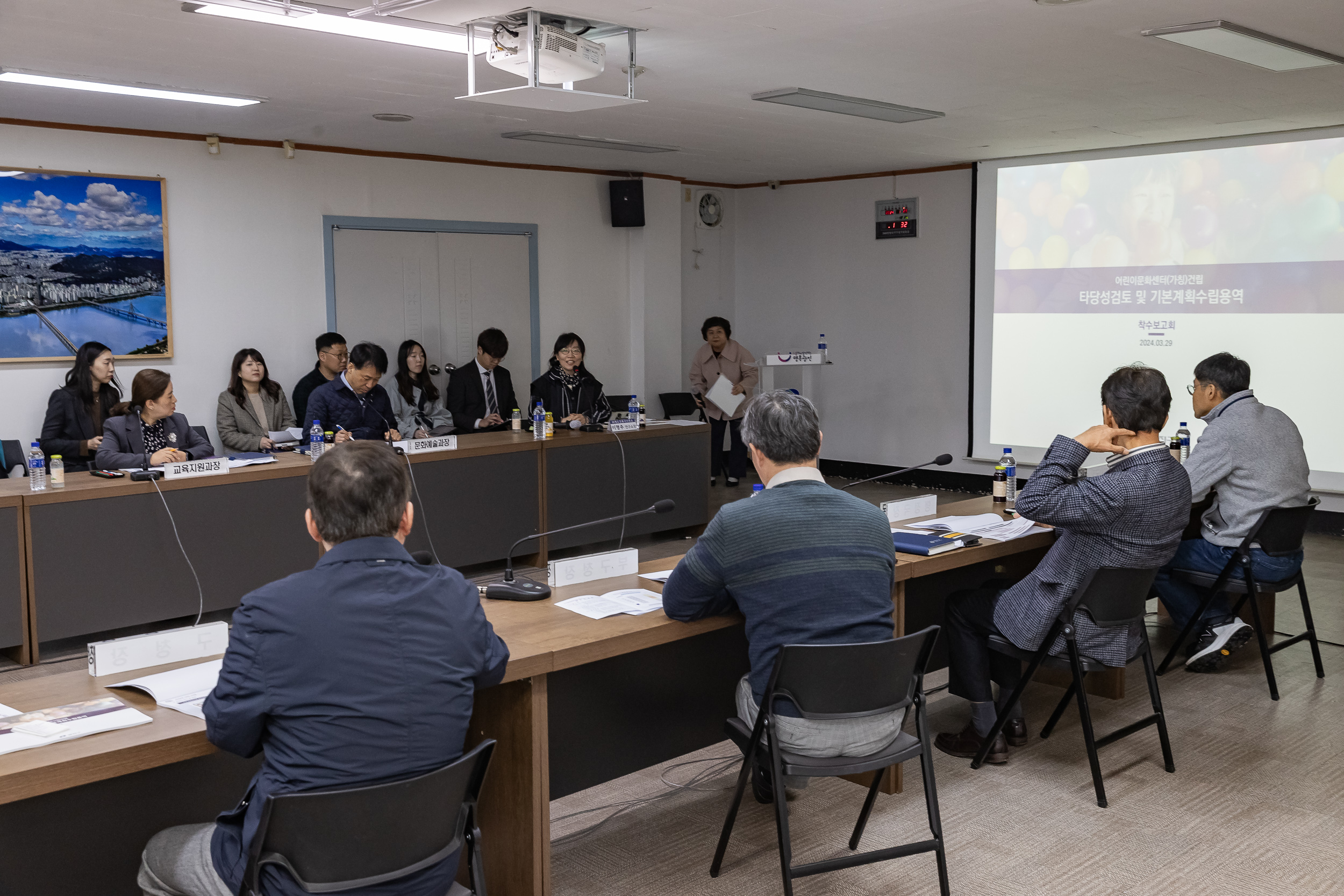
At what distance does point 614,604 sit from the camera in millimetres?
2717

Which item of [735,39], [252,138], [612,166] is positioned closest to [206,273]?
[252,138]

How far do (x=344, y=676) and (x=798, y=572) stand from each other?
1065 mm

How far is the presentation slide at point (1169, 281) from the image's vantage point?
6.69 m

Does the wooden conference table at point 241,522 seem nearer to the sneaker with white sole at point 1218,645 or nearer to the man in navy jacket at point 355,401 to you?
the man in navy jacket at point 355,401

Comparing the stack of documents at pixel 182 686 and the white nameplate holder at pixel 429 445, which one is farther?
the white nameplate holder at pixel 429 445

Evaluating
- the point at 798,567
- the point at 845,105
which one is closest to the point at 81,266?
the point at 845,105

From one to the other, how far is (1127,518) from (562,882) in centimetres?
187

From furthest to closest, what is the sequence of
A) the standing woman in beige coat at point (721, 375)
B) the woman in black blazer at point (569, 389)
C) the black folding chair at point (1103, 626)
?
1. the standing woman in beige coat at point (721, 375)
2. the woman in black blazer at point (569, 389)
3. the black folding chair at point (1103, 626)

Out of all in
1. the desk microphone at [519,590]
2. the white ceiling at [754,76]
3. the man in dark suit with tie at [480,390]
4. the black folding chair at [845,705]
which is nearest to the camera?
the black folding chair at [845,705]

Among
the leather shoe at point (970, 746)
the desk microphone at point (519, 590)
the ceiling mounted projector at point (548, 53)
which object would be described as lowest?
the leather shoe at point (970, 746)

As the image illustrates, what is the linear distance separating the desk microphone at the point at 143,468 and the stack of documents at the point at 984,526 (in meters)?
3.18

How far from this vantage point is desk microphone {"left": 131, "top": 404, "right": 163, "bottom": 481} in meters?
4.62

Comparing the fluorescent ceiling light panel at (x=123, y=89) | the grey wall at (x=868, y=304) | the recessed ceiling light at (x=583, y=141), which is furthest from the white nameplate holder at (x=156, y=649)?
the grey wall at (x=868, y=304)

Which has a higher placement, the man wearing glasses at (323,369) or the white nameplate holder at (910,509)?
the man wearing glasses at (323,369)
